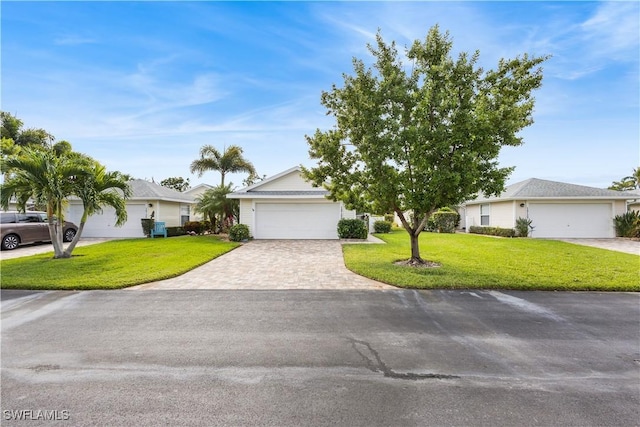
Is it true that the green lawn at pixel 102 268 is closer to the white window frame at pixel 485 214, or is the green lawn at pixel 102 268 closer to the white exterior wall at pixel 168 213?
the white exterior wall at pixel 168 213

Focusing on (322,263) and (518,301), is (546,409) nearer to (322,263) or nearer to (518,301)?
(518,301)

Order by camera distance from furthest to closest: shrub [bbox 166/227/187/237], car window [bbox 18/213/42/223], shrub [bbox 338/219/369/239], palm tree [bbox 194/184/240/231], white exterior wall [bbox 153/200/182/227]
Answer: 1. shrub [bbox 166/227/187/237]
2. white exterior wall [bbox 153/200/182/227]
3. palm tree [bbox 194/184/240/231]
4. shrub [bbox 338/219/369/239]
5. car window [bbox 18/213/42/223]

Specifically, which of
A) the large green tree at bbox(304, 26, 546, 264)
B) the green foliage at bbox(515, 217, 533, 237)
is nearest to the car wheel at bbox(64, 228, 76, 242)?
the large green tree at bbox(304, 26, 546, 264)

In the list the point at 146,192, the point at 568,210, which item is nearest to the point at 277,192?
the point at 146,192

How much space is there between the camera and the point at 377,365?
3600 millimetres

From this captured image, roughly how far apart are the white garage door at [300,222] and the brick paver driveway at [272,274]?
17.5ft

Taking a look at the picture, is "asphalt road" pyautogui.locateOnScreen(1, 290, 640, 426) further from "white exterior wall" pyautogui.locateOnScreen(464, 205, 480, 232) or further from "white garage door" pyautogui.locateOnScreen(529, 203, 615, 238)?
"white exterior wall" pyautogui.locateOnScreen(464, 205, 480, 232)

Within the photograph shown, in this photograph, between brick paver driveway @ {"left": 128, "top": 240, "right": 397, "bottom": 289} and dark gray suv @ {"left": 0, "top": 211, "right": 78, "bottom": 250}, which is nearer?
brick paver driveway @ {"left": 128, "top": 240, "right": 397, "bottom": 289}

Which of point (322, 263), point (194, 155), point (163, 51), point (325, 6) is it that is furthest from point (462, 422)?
point (194, 155)

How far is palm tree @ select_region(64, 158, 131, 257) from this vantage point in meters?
11.0

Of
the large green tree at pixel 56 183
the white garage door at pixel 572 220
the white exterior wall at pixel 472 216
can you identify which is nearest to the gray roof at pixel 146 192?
the large green tree at pixel 56 183

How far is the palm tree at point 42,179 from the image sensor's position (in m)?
10.2

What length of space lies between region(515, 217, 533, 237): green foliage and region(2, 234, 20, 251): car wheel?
27.1 metres

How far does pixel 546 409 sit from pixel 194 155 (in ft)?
83.5
